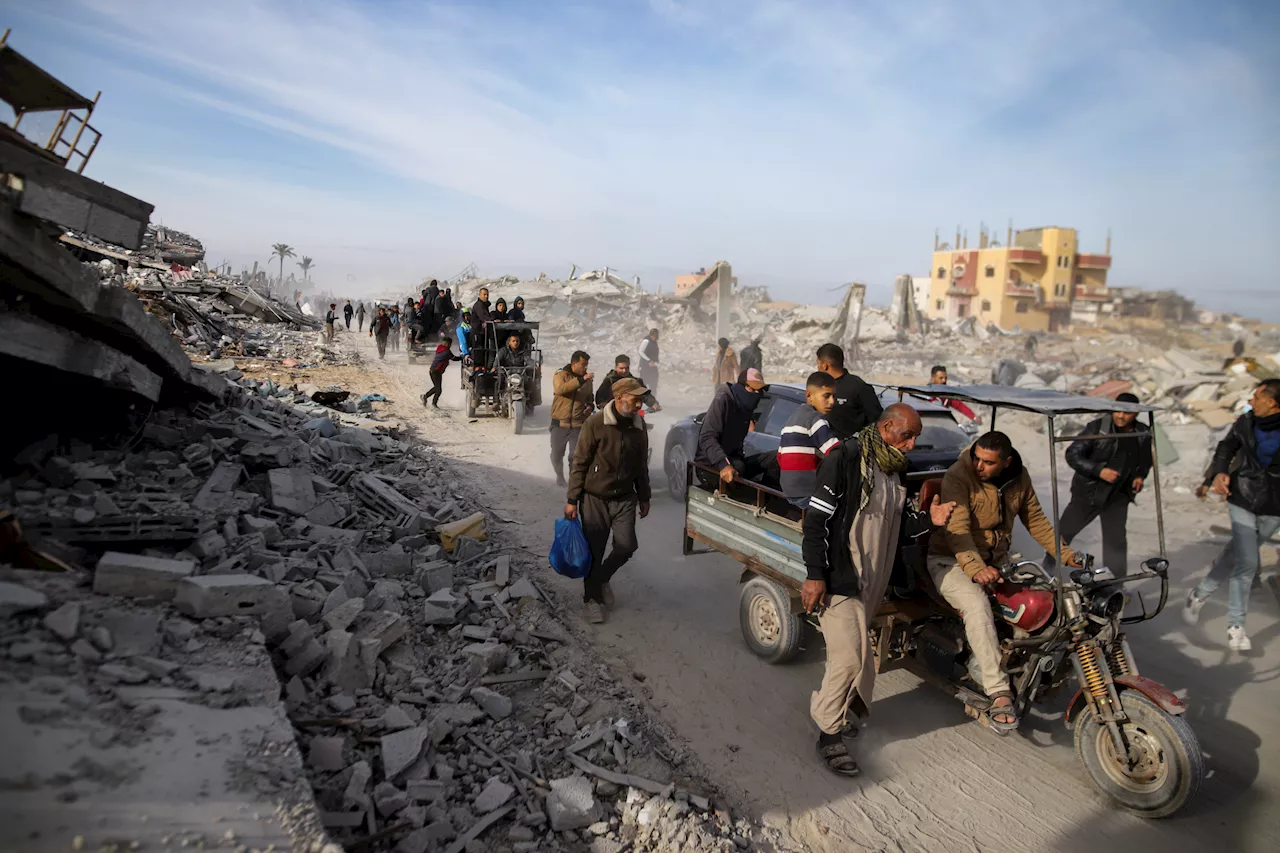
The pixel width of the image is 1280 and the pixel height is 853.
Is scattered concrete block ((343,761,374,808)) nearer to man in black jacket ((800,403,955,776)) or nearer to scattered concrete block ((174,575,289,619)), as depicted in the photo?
scattered concrete block ((174,575,289,619))

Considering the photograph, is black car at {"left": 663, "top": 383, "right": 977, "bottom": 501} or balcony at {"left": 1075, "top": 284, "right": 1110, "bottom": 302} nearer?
black car at {"left": 663, "top": 383, "right": 977, "bottom": 501}

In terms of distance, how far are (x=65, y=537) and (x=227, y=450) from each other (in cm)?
270

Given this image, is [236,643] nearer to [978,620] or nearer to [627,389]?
[627,389]

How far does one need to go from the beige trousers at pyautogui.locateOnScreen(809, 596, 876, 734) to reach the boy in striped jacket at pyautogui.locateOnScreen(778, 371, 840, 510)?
3.30ft

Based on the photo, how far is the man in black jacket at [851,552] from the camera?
3928mm

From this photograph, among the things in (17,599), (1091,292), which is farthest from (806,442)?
(1091,292)

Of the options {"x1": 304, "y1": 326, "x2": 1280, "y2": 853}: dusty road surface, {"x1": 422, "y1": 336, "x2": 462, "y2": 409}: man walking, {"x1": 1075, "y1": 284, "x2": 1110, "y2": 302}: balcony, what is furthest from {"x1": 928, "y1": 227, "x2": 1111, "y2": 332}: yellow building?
{"x1": 304, "y1": 326, "x2": 1280, "y2": 853}: dusty road surface

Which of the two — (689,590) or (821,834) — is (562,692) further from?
(689,590)

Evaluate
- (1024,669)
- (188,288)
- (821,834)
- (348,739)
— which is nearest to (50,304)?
(348,739)

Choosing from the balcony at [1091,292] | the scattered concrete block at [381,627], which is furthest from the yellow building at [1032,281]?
the scattered concrete block at [381,627]

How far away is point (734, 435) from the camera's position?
20.4ft

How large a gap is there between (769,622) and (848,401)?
2.00 metres

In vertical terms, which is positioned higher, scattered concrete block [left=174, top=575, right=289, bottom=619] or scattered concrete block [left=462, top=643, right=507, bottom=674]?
scattered concrete block [left=174, top=575, right=289, bottom=619]

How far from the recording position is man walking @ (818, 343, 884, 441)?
5836mm
